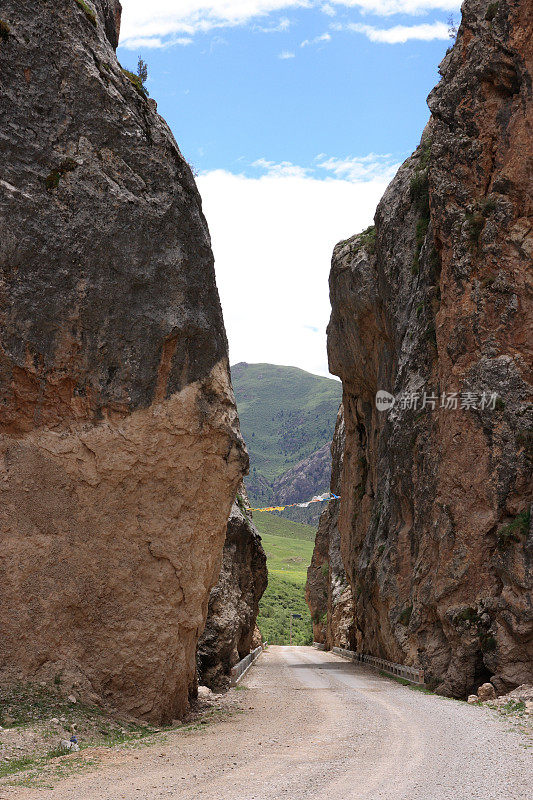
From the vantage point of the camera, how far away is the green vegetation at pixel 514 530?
20719mm

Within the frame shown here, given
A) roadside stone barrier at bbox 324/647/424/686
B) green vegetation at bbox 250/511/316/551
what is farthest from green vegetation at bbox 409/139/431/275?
green vegetation at bbox 250/511/316/551

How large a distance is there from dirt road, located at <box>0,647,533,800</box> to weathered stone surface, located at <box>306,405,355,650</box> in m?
29.4

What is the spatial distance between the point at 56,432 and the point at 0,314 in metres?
2.52

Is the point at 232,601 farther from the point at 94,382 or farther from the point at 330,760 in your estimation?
the point at 330,760

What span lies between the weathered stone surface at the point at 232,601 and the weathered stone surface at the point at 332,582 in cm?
1569

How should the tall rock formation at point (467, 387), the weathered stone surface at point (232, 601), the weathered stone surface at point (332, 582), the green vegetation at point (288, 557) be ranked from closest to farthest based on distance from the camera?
the tall rock formation at point (467, 387), the weathered stone surface at point (232, 601), the weathered stone surface at point (332, 582), the green vegetation at point (288, 557)

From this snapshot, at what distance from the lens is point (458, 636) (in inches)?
868

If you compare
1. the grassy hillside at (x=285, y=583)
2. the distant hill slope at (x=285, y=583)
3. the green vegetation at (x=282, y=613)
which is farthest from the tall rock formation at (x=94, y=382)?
the grassy hillside at (x=285, y=583)

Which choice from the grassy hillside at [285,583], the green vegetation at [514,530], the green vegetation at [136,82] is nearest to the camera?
the green vegetation at [136,82]

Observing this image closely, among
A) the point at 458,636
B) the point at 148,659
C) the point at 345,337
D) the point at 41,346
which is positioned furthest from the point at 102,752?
the point at 345,337

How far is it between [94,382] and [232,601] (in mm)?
13176

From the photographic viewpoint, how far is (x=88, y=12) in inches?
601

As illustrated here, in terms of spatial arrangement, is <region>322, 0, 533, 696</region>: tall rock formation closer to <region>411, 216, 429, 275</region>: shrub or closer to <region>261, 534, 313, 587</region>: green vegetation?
<region>411, 216, 429, 275</region>: shrub

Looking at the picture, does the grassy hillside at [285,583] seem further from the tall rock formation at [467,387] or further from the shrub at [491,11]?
the shrub at [491,11]
